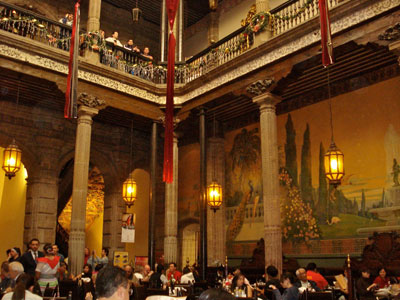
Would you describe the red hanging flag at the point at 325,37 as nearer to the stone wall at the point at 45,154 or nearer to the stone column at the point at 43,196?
the stone wall at the point at 45,154

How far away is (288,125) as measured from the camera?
1474 cm

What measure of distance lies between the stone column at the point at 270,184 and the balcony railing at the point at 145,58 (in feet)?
6.21

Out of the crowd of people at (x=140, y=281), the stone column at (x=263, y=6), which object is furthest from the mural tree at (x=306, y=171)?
the stone column at (x=263, y=6)

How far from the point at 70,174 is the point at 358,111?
12.2 m

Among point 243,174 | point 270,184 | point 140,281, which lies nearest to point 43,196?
point 140,281

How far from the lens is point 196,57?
14867 mm

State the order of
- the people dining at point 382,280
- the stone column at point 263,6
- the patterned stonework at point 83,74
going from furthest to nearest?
the stone column at point 263,6, the patterned stonework at point 83,74, the people dining at point 382,280

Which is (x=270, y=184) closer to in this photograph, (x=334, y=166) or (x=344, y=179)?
(x=334, y=166)

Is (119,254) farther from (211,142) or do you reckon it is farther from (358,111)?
(358,111)

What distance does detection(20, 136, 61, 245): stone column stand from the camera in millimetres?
15000

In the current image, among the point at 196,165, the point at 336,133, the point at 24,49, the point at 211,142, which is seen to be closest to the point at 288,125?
the point at 336,133

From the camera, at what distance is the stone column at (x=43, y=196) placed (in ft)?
49.2

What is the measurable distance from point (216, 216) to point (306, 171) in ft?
13.3

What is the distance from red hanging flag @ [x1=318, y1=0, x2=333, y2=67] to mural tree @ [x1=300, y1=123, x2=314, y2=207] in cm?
522
